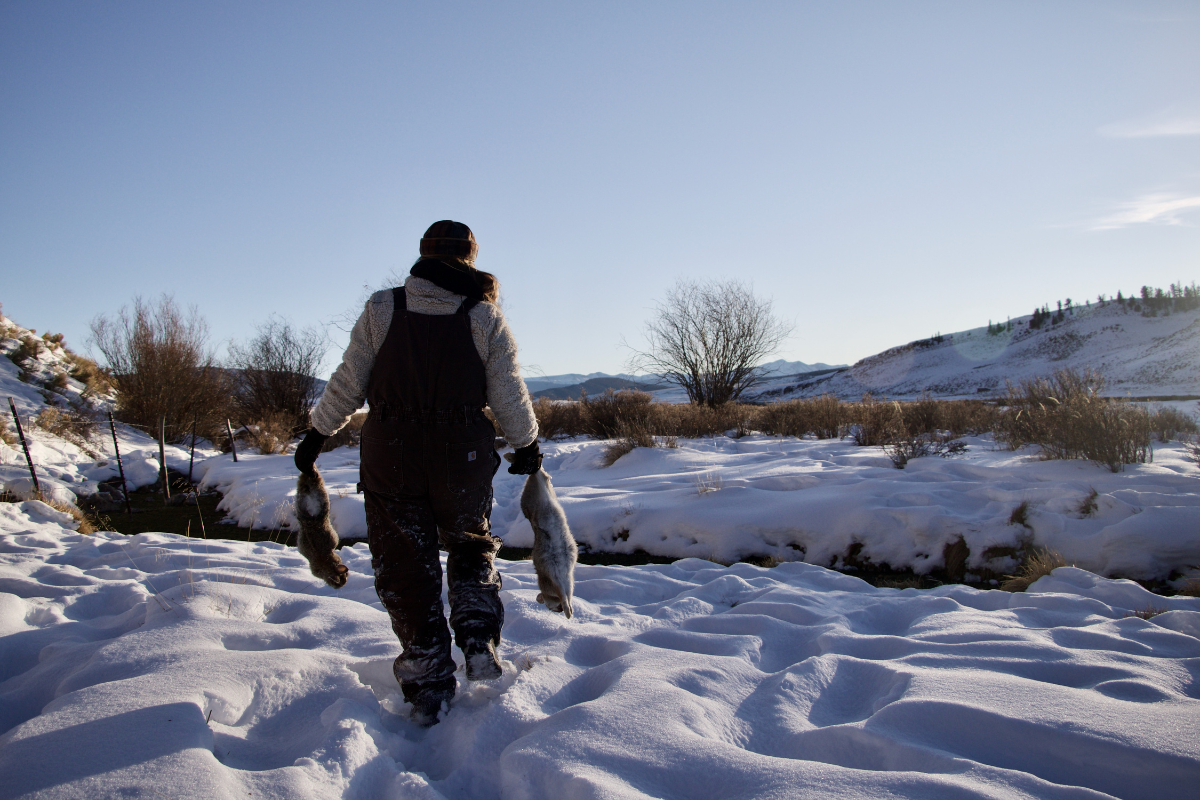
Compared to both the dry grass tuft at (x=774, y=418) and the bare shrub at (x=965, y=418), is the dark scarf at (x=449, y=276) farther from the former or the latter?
the bare shrub at (x=965, y=418)

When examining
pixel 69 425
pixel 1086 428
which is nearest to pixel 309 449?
pixel 1086 428

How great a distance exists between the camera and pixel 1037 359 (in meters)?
36.8

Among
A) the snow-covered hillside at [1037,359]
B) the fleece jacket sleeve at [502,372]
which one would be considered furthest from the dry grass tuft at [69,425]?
the snow-covered hillside at [1037,359]

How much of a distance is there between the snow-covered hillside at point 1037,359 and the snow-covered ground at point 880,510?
934 inches

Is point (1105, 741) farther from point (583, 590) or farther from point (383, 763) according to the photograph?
point (583, 590)

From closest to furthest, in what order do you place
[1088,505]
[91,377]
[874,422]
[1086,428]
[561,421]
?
[1088,505] < [1086,428] < [874,422] < [561,421] < [91,377]

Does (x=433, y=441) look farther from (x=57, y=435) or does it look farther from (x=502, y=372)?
(x=57, y=435)

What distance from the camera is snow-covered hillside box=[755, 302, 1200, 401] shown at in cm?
2600

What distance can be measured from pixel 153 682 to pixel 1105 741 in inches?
112

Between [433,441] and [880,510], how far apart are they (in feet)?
12.8

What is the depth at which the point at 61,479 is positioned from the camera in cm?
864

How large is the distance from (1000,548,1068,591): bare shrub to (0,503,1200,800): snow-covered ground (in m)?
0.11

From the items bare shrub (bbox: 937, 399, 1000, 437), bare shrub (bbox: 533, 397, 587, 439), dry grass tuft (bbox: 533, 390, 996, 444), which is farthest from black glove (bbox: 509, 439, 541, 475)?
bare shrub (bbox: 533, 397, 587, 439)

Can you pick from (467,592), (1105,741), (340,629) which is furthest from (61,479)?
(1105,741)
